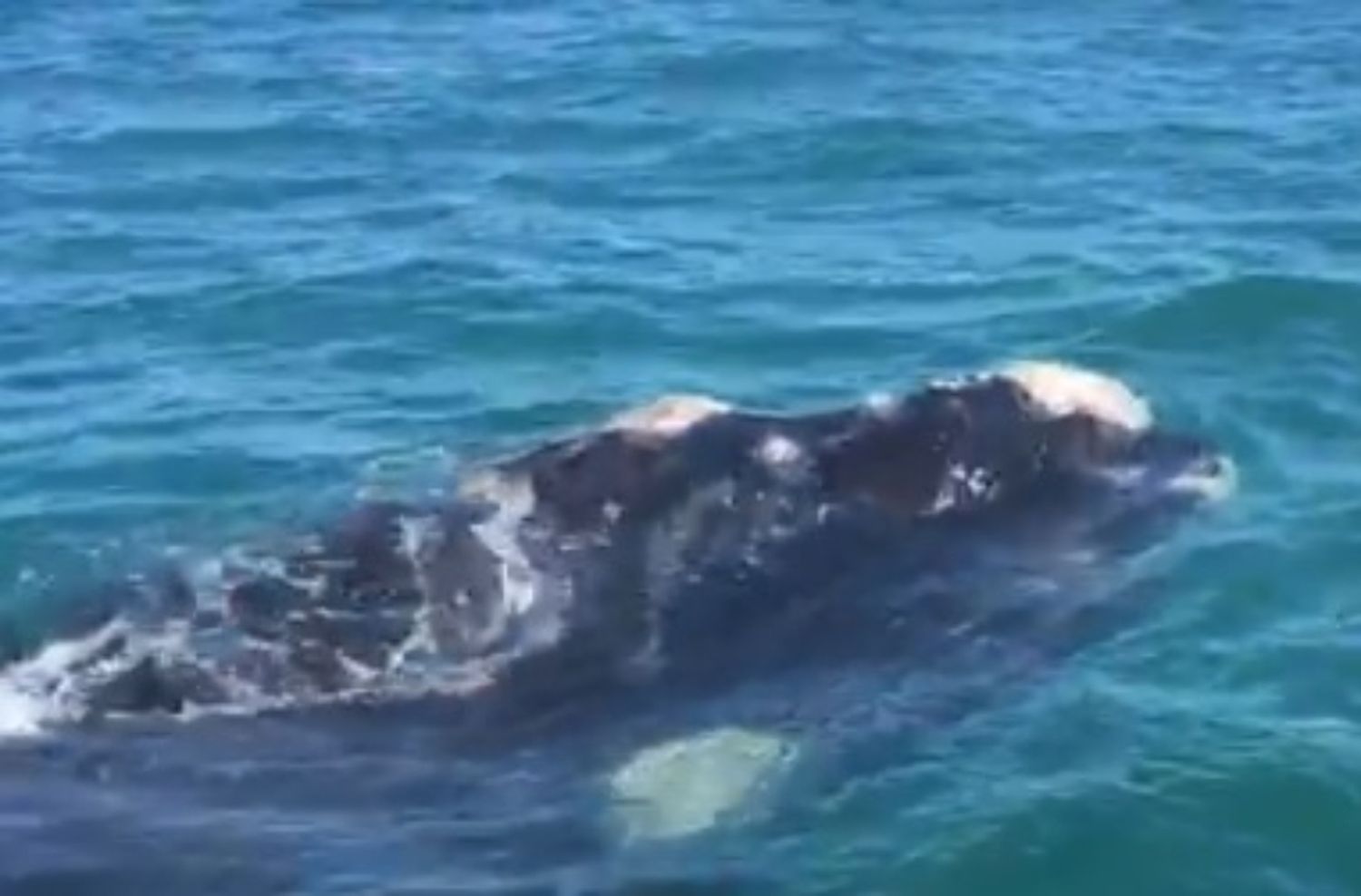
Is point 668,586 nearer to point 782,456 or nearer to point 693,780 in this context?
point 782,456

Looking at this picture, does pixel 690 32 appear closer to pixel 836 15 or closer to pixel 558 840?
pixel 836 15

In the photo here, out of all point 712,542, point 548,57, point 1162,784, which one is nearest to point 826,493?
point 712,542

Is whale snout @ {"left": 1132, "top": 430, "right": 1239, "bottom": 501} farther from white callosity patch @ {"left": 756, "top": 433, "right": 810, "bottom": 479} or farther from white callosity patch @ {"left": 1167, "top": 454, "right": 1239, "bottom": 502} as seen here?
white callosity patch @ {"left": 756, "top": 433, "right": 810, "bottom": 479}

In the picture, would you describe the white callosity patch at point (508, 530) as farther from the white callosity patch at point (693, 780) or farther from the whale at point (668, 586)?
the white callosity patch at point (693, 780)

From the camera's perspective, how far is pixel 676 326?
22.5 m

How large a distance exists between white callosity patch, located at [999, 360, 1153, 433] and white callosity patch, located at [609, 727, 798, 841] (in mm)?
3161

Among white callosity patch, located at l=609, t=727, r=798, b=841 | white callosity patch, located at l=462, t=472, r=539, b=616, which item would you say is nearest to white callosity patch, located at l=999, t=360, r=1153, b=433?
white callosity patch, located at l=462, t=472, r=539, b=616

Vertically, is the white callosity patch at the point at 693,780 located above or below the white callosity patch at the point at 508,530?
below

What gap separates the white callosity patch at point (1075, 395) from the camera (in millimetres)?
16938

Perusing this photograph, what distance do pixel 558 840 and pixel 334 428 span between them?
24.3 ft

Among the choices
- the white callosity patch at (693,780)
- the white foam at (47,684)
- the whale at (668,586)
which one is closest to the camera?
the white callosity patch at (693,780)

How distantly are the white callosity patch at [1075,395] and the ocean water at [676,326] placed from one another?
747 millimetres

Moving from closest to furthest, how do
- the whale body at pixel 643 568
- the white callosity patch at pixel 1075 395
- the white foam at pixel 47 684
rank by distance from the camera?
the white foam at pixel 47 684, the whale body at pixel 643 568, the white callosity patch at pixel 1075 395

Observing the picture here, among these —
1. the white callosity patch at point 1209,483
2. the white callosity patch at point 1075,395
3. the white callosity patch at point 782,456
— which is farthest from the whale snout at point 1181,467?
the white callosity patch at point 782,456
